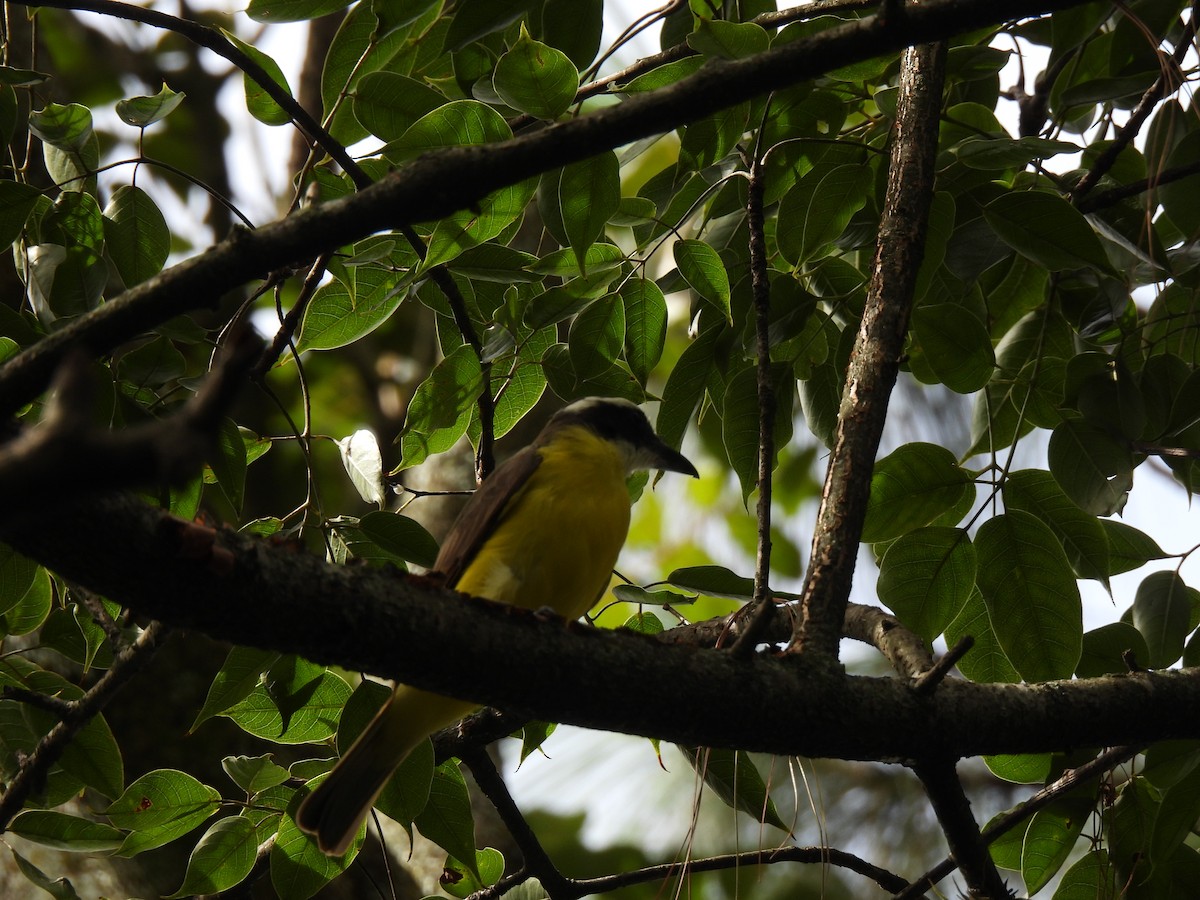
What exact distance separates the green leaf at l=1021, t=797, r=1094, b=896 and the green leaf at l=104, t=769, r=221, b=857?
2161 millimetres

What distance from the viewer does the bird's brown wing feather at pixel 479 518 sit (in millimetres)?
3248

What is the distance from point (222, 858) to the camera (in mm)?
2859

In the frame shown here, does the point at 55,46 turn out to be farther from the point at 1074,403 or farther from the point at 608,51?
the point at 1074,403

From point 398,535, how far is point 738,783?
1094mm

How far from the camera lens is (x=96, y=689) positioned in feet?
8.35

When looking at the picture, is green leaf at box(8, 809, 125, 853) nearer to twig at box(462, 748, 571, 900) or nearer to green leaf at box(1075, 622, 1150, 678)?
twig at box(462, 748, 571, 900)

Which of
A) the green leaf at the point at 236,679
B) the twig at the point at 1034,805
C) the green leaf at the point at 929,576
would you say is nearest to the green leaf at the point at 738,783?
the twig at the point at 1034,805

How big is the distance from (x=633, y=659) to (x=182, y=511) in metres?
1.24

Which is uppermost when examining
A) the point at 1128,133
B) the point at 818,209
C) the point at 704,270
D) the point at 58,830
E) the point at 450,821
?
the point at 1128,133

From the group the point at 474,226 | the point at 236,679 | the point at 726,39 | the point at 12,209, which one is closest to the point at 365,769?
the point at 236,679

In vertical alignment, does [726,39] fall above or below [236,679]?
above

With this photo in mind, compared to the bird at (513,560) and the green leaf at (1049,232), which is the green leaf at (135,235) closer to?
the bird at (513,560)

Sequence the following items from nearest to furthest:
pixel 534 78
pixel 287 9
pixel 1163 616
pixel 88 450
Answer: pixel 88 450 → pixel 534 78 → pixel 287 9 → pixel 1163 616

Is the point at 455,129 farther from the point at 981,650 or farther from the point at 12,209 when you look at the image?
the point at 981,650
